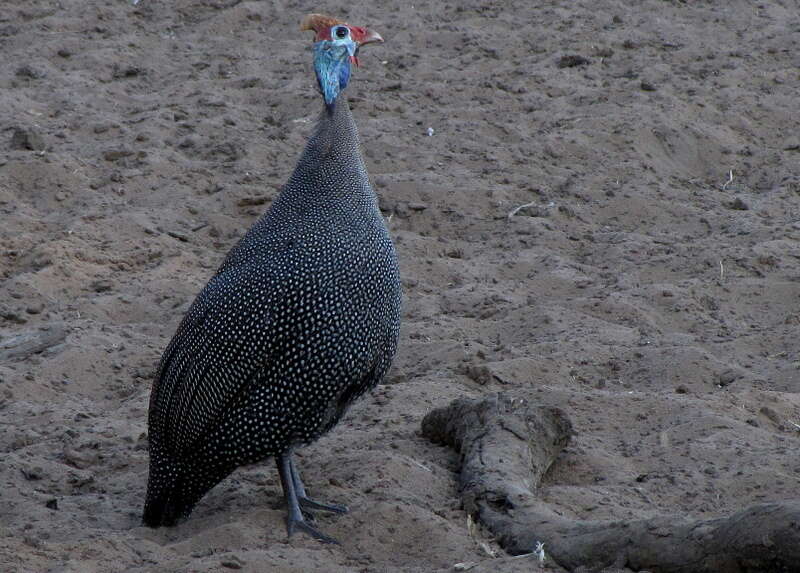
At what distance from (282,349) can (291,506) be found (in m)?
0.52

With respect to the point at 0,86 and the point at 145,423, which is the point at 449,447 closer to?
the point at 145,423

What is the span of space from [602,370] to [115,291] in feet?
7.52

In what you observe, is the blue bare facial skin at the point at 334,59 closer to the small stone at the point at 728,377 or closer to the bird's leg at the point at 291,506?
the bird's leg at the point at 291,506

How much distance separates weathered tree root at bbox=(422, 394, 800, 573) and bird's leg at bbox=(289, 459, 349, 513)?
0.42m

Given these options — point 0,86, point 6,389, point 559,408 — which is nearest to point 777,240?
point 559,408

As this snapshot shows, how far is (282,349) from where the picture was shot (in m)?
3.87

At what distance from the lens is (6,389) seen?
4.88 metres

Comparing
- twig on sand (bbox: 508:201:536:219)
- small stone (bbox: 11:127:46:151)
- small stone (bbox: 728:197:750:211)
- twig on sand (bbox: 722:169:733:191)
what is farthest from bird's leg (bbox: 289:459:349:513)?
twig on sand (bbox: 722:169:733:191)

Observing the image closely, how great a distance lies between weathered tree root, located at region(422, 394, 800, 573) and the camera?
3.13m

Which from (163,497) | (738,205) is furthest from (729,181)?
(163,497)

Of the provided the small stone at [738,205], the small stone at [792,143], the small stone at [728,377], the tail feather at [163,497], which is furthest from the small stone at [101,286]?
the small stone at [792,143]

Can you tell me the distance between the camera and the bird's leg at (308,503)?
402 cm

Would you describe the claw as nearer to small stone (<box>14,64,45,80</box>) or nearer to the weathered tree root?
the weathered tree root

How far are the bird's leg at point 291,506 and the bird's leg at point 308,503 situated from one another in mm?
48
